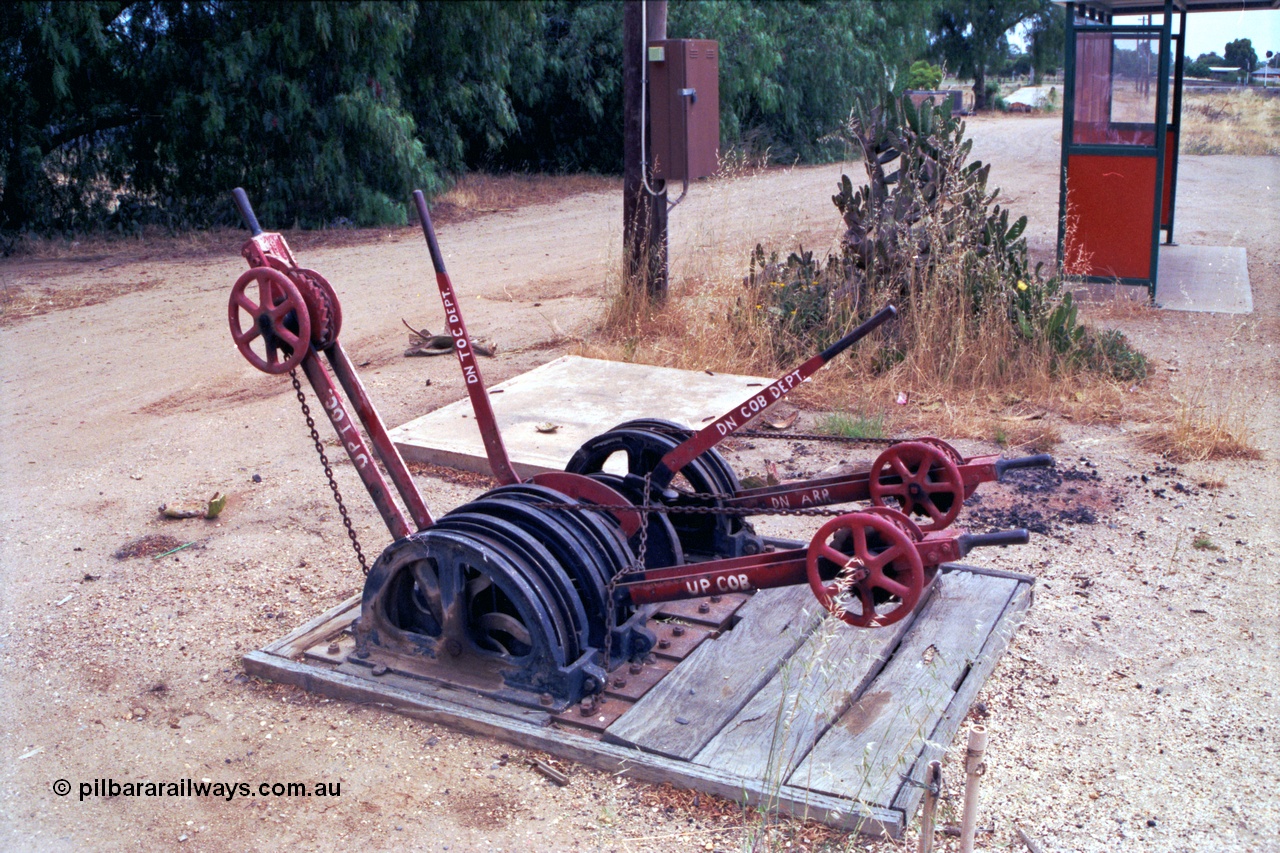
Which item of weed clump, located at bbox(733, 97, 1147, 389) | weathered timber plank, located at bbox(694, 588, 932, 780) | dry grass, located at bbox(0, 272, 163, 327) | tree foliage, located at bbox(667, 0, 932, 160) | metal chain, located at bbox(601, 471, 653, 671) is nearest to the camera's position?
weathered timber plank, located at bbox(694, 588, 932, 780)

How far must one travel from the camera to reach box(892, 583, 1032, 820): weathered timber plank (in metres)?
3.08

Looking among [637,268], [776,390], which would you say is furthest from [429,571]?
[637,268]

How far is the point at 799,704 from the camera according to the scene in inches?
140

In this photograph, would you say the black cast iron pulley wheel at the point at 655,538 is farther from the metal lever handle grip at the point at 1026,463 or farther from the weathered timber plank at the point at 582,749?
the metal lever handle grip at the point at 1026,463

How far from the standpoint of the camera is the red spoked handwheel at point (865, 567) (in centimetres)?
321

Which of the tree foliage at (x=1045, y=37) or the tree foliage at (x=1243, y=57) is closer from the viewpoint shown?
the tree foliage at (x=1243, y=57)

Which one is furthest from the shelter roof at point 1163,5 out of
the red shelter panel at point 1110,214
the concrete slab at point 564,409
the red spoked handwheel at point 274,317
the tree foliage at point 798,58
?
the tree foliage at point 798,58

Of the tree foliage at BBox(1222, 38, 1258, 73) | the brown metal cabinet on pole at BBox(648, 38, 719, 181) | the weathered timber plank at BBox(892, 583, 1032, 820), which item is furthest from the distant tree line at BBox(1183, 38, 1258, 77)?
the weathered timber plank at BBox(892, 583, 1032, 820)

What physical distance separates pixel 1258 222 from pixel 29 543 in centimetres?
1470

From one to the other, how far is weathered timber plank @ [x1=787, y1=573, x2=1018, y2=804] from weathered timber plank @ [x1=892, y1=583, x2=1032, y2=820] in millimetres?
22

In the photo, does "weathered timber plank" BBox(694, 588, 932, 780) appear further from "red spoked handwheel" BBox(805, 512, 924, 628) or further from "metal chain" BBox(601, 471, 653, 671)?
"metal chain" BBox(601, 471, 653, 671)

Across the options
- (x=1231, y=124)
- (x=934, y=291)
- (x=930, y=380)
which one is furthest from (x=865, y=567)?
(x=1231, y=124)

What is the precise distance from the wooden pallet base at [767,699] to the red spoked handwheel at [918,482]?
0.43 meters

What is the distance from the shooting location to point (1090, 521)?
518 cm
